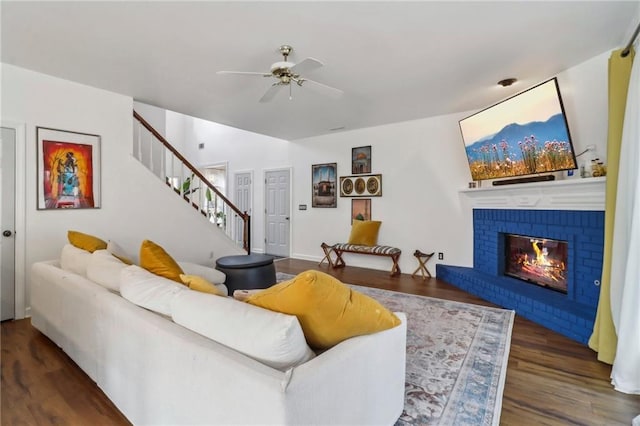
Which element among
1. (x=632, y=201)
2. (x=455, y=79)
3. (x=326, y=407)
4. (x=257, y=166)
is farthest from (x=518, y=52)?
(x=257, y=166)

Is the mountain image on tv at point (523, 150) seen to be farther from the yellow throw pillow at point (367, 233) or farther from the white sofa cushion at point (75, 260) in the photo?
the white sofa cushion at point (75, 260)

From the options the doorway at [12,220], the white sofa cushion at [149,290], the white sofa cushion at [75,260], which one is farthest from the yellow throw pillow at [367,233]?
the doorway at [12,220]

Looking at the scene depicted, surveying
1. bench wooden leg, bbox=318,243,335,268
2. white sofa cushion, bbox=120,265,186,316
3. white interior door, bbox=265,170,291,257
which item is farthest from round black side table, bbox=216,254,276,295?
white interior door, bbox=265,170,291,257

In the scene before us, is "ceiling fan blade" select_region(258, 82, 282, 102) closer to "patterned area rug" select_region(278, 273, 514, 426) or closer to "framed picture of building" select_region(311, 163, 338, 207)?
"patterned area rug" select_region(278, 273, 514, 426)

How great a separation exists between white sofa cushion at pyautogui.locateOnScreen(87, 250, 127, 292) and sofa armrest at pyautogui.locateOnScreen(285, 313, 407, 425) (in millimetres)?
1566

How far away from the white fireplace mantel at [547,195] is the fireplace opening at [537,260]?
1.41ft

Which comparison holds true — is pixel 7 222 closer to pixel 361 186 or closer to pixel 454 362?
pixel 454 362

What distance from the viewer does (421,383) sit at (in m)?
2.07

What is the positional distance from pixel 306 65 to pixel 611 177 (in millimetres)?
2517

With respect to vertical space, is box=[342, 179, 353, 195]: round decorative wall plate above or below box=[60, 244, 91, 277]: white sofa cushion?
above

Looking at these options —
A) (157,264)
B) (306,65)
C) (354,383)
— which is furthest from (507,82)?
(157,264)

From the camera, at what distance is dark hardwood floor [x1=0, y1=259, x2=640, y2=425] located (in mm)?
1757

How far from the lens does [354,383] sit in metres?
1.28

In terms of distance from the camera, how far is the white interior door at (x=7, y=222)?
122 inches
